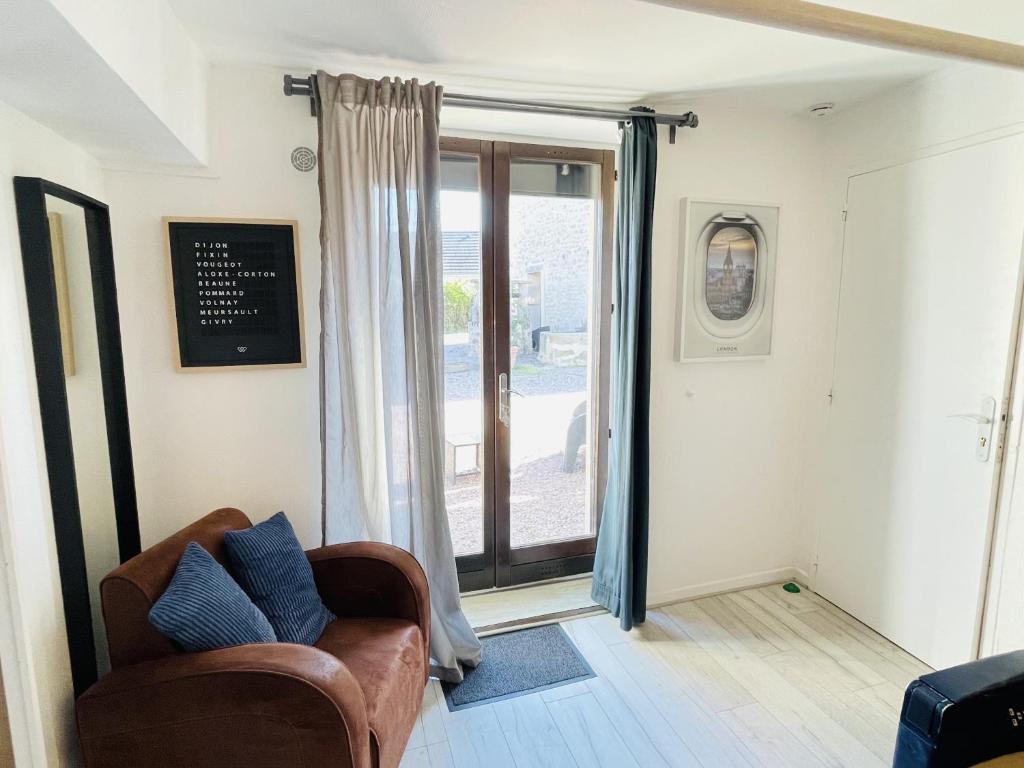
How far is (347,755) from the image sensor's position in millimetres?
1270

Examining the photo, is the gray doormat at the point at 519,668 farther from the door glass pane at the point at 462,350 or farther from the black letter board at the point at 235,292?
the black letter board at the point at 235,292

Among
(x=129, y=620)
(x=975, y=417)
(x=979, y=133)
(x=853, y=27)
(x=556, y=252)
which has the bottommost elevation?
(x=129, y=620)

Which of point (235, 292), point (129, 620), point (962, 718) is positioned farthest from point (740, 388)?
point (129, 620)

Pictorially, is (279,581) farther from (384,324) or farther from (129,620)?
(384,324)

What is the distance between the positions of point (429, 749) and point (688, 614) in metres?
1.42

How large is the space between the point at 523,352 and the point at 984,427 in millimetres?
1876

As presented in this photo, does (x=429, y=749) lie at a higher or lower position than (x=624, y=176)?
lower

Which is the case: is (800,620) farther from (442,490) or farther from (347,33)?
(347,33)

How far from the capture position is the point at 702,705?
2.01m

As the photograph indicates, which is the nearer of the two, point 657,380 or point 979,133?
point 979,133

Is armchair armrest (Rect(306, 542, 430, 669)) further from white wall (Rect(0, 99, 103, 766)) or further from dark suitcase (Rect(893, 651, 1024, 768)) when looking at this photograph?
dark suitcase (Rect(893, 651, 1024, 768))

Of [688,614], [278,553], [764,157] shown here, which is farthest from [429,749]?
[764,157]

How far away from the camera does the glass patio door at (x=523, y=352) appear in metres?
2.50

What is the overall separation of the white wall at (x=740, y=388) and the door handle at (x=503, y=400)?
2.33ft
